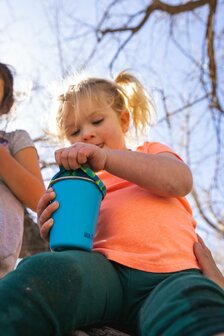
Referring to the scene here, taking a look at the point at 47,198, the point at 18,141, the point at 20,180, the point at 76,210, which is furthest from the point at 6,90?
the point at 76,210

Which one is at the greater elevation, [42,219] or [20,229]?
[42,219]

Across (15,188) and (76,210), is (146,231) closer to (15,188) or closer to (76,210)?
(76,210)

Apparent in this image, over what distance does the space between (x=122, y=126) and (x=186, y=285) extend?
42.3 inches

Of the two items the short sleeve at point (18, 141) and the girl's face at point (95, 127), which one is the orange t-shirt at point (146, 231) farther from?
the short sleeve at point (18, 141)

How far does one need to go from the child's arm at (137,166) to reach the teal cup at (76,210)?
4 cm

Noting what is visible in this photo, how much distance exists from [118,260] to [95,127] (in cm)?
63

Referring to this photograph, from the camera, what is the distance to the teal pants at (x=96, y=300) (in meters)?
0.96

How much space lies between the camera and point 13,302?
1021 millimetres

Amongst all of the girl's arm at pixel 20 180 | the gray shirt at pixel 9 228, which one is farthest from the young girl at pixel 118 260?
the gray shirt at pixel 9 228

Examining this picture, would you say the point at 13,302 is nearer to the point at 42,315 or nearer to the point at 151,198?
the point at 42,315

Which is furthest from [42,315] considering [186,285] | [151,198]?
[151,198]

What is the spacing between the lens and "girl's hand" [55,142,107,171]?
1.35 m

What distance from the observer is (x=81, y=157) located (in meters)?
1.34

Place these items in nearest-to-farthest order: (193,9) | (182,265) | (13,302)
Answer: (13,302) < (182,265) < (193,9)
